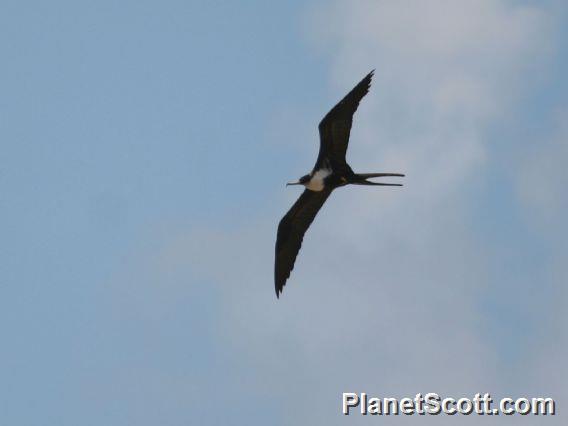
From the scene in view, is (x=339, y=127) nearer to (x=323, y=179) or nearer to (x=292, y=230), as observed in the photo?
(x=323, y=179)

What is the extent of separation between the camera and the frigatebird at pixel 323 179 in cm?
1328

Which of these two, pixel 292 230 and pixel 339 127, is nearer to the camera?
pixel 339 127

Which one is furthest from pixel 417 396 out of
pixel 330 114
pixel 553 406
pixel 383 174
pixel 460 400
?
pixel 330 114

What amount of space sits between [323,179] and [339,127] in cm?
82

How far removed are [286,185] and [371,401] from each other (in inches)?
114

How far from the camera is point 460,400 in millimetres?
13109

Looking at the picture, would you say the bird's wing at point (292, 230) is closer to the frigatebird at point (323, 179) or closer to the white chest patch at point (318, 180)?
the frigatebird at point (323, 179)

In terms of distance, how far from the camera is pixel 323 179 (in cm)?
1402

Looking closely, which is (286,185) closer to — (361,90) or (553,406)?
(361,90)

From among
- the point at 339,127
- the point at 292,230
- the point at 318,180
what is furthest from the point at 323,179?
the point at 292,230

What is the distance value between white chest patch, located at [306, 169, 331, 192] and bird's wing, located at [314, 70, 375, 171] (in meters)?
0.09

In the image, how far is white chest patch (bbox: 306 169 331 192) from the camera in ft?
45.8

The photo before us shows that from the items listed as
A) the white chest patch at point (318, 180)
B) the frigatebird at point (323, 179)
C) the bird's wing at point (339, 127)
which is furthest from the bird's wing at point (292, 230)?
the bird's wing at point (339, 127)

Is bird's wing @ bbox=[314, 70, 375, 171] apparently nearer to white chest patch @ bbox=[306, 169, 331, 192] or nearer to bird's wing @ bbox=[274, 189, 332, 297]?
white chest patch @ bbox=[306, 169, 331, 192]
